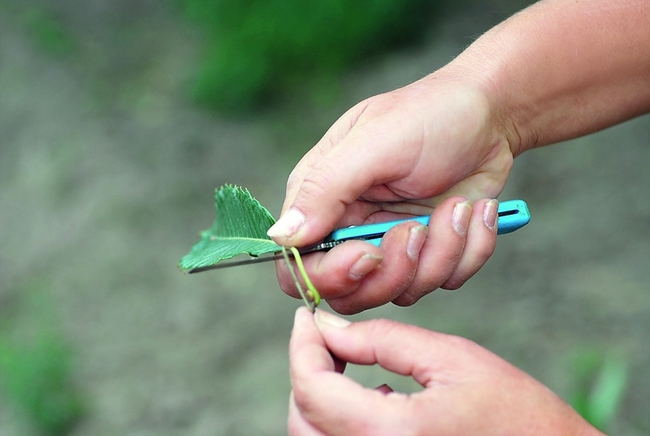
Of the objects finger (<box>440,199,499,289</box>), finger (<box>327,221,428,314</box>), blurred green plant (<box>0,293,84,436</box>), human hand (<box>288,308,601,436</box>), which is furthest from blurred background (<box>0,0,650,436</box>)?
human hand (<box>288,308,601,436</box>)

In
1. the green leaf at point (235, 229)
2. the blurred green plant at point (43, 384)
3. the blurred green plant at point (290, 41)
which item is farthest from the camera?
the blurred green plant at point (290, 41)

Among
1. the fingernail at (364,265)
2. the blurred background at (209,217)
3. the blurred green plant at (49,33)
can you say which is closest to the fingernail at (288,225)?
the fingernail at (364,265)

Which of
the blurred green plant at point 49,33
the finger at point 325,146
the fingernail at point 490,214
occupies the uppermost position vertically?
the blurred green plant at point 49,33

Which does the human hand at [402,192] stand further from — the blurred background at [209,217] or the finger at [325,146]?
the blurred background at [209,217]

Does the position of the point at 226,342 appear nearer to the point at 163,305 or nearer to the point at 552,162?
the point at 163,305

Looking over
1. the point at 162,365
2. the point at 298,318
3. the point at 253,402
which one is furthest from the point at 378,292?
the point at 162,365

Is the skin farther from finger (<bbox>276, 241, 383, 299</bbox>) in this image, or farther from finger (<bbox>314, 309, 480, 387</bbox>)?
finger (<bbox>314, 309, 480, 387</bbox>)

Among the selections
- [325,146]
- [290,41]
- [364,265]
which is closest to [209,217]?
[290,41]
